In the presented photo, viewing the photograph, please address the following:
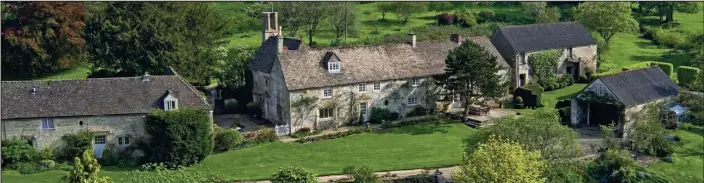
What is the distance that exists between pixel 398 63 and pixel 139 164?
64.7 feet

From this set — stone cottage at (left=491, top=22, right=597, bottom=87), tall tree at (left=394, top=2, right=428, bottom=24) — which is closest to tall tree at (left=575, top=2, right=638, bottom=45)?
stone cottage at (left=491, top=22, right=597, bottom=87)

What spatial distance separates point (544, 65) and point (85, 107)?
3694 centimetres

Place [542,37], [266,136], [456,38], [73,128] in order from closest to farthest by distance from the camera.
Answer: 1. [73,128]
2. [266,136]
3. [456,38]
4. [542,37]

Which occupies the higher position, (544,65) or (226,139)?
(544,65)

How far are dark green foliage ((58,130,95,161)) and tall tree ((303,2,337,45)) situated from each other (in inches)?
1366

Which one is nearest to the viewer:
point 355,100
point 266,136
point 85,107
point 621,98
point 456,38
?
point 85,107

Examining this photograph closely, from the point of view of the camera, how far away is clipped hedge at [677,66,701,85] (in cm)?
6703

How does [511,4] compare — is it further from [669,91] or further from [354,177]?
[354,177]

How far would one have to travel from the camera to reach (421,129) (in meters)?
57.0

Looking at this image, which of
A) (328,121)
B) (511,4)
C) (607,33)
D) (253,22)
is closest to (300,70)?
(328,121)

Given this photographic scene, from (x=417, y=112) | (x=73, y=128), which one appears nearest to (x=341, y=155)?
(x=417, y=112)

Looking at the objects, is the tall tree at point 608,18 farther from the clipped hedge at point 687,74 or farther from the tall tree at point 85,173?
the tall tree at point 85,173

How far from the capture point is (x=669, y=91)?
2315 inches

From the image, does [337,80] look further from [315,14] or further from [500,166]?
[315,14]
